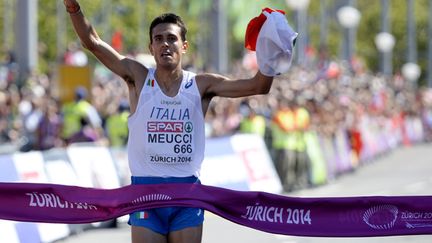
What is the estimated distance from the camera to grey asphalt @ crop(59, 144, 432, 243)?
15.5 metres

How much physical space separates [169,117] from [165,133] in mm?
98

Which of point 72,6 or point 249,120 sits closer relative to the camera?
point 72,6

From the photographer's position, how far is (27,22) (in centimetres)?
2656

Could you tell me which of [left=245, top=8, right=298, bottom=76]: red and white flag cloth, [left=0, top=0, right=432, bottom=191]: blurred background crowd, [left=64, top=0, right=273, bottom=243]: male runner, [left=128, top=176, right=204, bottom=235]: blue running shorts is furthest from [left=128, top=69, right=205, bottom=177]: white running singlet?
[left=0, top=0, right=432, bottom=191]: blurred background crowd

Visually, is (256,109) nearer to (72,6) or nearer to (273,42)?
(72,6)

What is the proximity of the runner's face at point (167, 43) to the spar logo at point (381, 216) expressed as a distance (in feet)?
5.11

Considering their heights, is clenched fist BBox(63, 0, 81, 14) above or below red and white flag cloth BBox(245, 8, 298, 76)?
above

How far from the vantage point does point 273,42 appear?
764 centimetres

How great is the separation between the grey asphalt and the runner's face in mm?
6595

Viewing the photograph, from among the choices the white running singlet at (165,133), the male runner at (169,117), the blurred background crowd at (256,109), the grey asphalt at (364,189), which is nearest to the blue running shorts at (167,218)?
the male runner at (169,117)

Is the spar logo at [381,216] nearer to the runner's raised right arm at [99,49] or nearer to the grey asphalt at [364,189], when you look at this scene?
the runner's raised right arm at [99,49]

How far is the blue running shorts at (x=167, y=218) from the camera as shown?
→ 8016mm

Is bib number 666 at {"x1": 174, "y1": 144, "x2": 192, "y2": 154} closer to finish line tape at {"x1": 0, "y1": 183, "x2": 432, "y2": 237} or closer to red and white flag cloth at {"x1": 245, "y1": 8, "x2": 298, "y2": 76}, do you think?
finish line tape at {"x1": 0, "y1": 183, "x2": 432, "y2": 237}

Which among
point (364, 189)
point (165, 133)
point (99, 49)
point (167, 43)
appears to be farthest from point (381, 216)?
point (364, 189)
